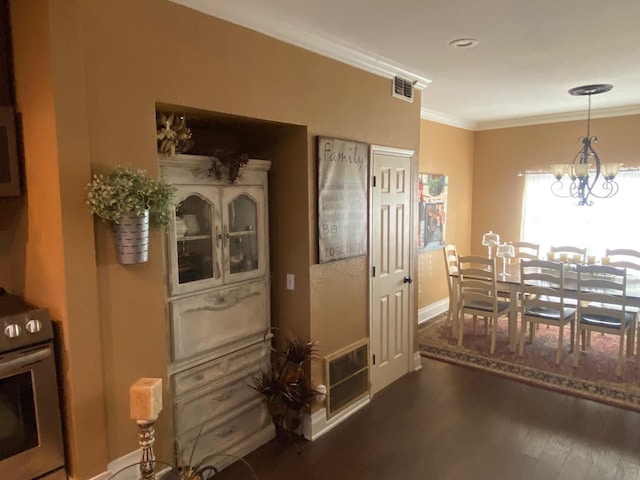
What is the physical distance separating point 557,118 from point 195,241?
5.28 metres

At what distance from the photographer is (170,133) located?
2.27m

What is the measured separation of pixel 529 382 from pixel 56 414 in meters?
3.76

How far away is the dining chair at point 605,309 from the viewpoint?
3.96 meters

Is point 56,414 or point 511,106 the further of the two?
point 511,106

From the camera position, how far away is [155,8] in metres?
2.10

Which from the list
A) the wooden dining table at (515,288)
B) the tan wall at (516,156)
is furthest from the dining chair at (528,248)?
the wooden dining table at (515,288)

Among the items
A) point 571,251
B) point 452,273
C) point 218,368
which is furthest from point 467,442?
point 571,251

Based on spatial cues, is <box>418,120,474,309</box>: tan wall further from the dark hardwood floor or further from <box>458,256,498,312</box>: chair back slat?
the dark hardwood floor

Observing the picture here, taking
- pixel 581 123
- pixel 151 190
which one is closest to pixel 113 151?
pixel 151 190

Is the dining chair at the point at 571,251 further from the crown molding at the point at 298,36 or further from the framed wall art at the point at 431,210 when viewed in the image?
the crown molding at the point at 298,36

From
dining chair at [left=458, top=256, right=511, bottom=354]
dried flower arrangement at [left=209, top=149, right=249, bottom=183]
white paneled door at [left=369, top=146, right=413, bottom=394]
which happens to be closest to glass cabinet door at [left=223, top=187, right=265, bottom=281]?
dried flower arrangement at [left=209, top=149, right=249, bottom=183]

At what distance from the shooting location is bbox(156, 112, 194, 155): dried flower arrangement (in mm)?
2260

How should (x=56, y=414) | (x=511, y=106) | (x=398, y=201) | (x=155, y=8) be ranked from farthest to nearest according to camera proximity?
1. (x=511, y=106)
2. (x=398, y=201)
3. (x=155, y=8)
4. (x=56, y=414)

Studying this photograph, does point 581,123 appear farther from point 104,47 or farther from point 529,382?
point 104,47
